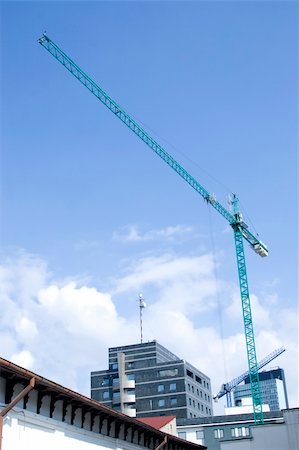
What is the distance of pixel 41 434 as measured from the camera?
20.6 metres

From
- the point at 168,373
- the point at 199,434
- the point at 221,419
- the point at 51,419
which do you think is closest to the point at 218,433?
the point at 221,419

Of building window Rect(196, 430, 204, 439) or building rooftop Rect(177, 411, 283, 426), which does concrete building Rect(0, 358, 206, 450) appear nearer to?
building window Rect(196, 430, 204, 439)

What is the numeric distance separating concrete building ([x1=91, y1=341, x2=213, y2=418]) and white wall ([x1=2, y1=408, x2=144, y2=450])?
88854 mm

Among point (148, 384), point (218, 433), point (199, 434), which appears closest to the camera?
point (218, 433)

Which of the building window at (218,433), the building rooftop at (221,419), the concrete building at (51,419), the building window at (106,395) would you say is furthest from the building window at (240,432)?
the concrete building at (51,419)

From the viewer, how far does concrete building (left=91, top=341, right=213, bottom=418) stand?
111 meters

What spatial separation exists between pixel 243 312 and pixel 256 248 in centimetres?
1418

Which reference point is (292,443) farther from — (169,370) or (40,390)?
(169,370)

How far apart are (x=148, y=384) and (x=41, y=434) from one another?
96747 mm

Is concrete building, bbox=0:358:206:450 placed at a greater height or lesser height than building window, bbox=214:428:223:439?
lesser

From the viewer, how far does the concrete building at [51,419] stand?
59.9 feet

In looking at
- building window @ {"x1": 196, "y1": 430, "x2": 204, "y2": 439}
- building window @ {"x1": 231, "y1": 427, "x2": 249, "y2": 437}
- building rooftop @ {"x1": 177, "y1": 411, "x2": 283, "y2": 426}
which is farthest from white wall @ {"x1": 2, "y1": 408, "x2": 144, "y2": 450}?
building rooftop @ {"x1": 177, "y1": 411, "x2": 283, "y2": 426}

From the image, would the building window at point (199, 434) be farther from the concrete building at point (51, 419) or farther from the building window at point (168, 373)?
the concrete building at point (51, 419)

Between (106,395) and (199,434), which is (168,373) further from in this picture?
(199,434)
